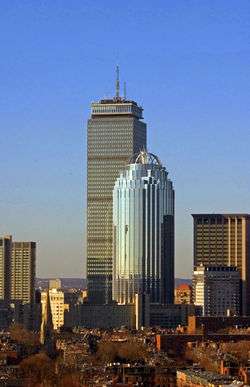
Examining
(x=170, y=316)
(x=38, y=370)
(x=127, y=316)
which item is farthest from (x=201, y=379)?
(x=170, y=316)

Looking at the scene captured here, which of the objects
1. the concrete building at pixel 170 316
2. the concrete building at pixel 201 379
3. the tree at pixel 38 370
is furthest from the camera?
the concrete building at pixel 170 316

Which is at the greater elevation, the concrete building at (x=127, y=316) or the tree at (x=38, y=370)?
the concrete building at (x=127, y=316)

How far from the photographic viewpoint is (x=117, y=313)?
650ft

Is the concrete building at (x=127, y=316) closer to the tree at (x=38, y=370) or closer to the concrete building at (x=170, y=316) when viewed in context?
the concrete building at (x=170, y=316)

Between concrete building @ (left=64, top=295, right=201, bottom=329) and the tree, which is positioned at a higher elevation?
concrete building @ (left=64, top=295, right=201, bottom=329)

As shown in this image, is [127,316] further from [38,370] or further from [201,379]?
[201,379]

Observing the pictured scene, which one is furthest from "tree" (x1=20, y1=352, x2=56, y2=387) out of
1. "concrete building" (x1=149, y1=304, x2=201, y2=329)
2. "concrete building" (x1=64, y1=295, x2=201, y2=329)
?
"concrete building" (x1=149, y1=304, x2=201, y2=329)

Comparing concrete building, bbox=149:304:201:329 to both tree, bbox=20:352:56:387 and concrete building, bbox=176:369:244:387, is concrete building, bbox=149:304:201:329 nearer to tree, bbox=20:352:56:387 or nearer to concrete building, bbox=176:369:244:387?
tree, bbox=20:352:56:387

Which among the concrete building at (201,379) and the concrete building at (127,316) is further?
the concrete building at (127,316)

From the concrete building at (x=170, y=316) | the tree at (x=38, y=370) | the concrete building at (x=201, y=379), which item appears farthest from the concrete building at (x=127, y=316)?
the concrete building at (x=201, y=379)

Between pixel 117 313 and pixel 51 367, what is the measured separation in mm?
81069

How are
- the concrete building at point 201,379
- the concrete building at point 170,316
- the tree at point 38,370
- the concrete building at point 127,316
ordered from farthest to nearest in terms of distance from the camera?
the concrete building at point 170,316 < the concrete building at point 127,316 < the tree at point 38,370 < the concrete building at point 201,379

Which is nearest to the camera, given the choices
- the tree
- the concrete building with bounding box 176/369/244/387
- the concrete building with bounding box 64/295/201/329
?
the concrete building with bounding box 176/369/244/387

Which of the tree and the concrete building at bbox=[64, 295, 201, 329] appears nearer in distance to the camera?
the tree
